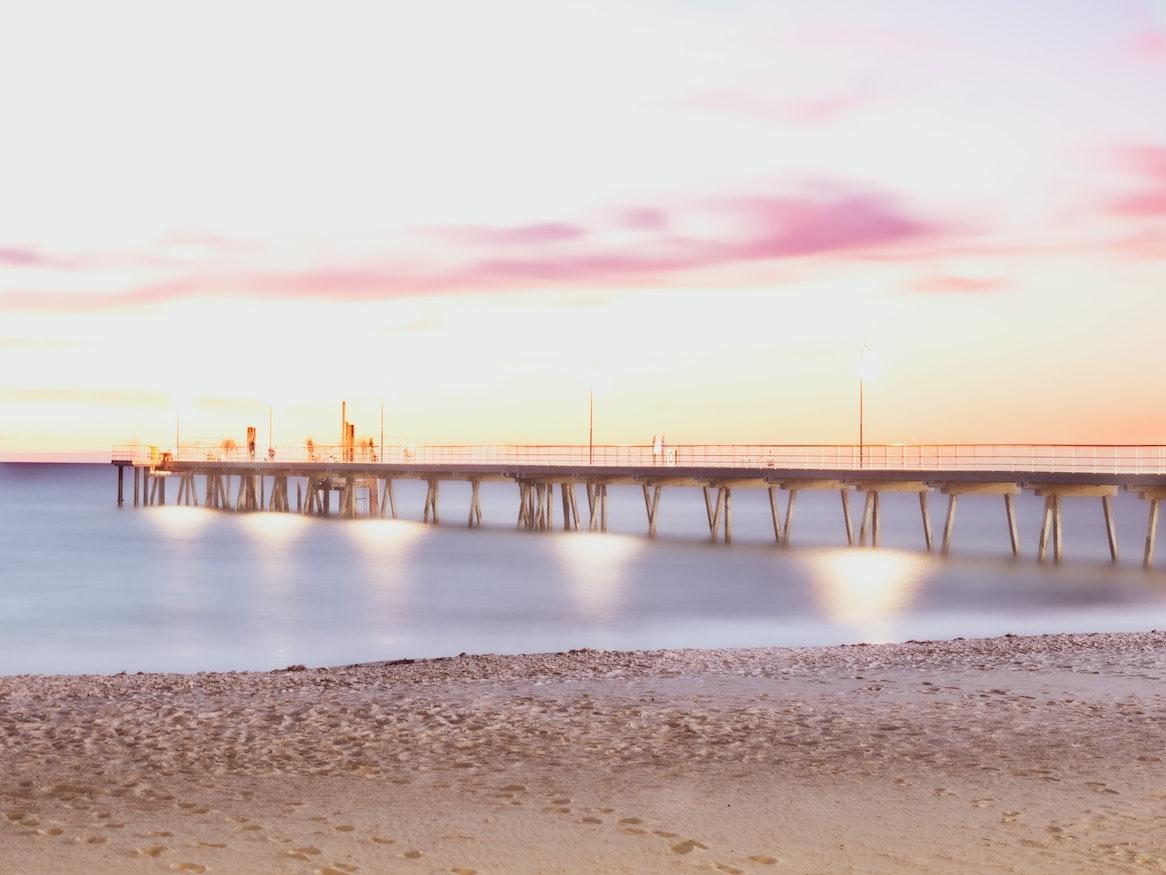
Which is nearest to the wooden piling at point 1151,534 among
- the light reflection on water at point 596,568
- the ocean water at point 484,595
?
the ocean water at point 484,595

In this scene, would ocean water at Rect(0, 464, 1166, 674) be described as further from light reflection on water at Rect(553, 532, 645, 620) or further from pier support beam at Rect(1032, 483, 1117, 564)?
pier support beam at Rect(1032, 483, 1117, 564)

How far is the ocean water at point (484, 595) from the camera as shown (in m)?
22.5

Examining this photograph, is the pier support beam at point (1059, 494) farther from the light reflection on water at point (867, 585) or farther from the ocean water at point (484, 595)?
the light reflection on water at point (867, 585)

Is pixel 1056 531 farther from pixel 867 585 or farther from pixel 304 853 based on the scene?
pixel 304 853

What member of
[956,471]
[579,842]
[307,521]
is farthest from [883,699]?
[307,521]

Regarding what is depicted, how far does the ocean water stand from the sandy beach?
32.1 feet

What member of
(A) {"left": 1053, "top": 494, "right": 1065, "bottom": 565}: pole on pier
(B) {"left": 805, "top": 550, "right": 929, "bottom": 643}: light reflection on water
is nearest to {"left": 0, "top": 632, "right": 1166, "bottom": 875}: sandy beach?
(B) {"left": 805, "top": 550, "right": 929, "bottom": 643}: light reflection on water

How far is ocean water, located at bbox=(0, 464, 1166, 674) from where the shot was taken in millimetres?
22531

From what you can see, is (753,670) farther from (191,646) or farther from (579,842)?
(191,646)

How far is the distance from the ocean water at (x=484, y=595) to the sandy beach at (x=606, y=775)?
9.78m

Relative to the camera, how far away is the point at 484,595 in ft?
97.7

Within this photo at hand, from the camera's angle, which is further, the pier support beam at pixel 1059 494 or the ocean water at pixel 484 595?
the pier support beam at pixel 1059 494

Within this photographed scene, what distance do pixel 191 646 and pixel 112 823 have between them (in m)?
15.8

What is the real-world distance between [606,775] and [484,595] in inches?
859
